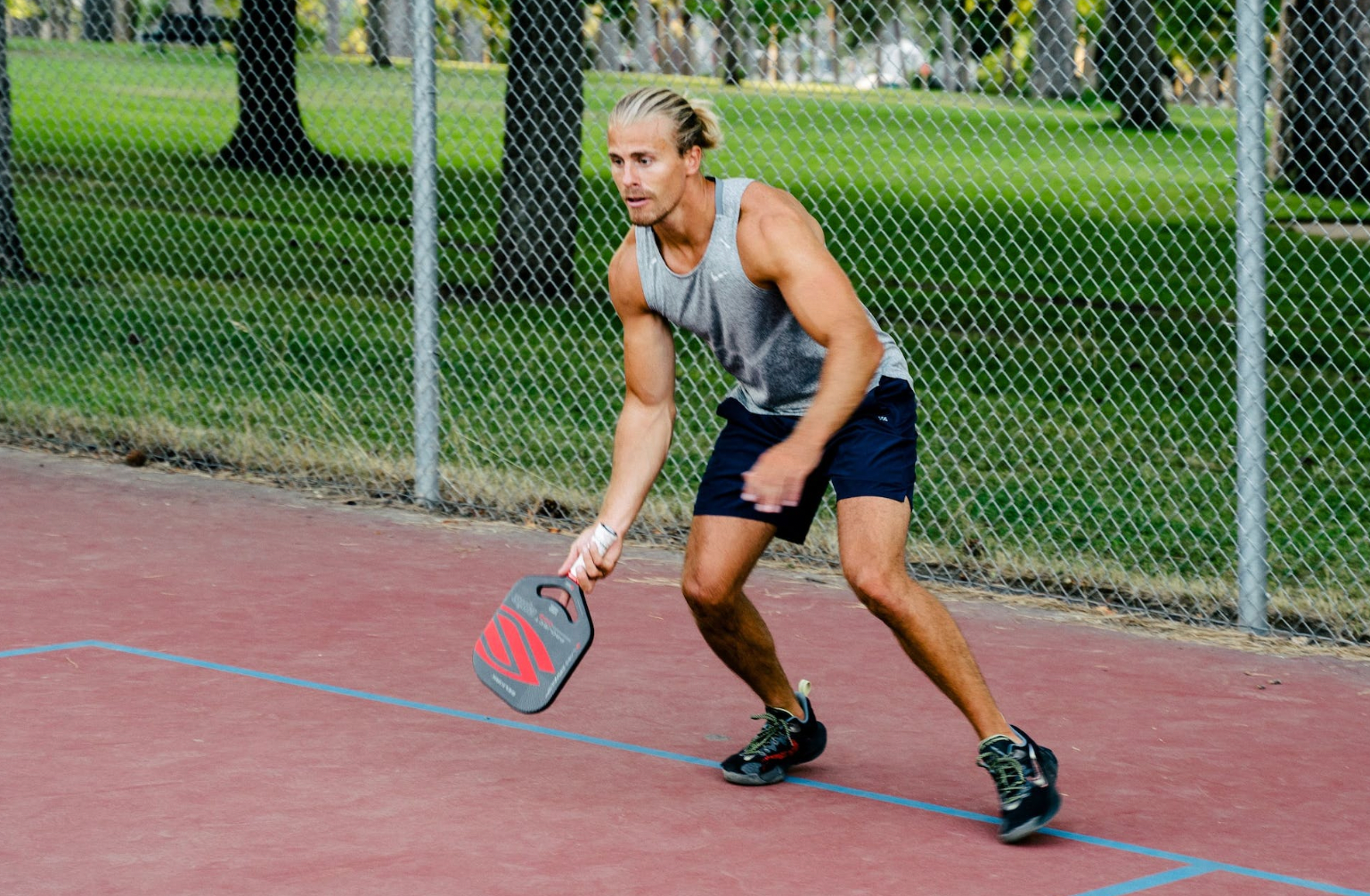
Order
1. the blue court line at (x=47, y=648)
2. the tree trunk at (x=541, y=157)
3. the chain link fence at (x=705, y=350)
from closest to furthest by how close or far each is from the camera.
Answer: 1. the blue court line at (x=47, y=648)
2. the chain link fence at (x=705, y=350)
3. the tree trunk at (x=541, y=157)

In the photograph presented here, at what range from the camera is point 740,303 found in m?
4.50

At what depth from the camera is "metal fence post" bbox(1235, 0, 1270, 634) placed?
6.25 metres

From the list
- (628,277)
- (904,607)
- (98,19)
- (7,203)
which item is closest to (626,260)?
(628,277)

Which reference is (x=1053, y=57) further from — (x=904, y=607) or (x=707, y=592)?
(x=904, y=607)

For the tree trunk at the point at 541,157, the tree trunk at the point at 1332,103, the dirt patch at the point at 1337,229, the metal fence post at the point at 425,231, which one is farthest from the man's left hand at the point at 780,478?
the tree trunk at the point at 1332,103

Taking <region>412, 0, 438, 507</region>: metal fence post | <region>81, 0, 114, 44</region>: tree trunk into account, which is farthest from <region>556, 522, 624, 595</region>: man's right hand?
<region>81, 0, 114, 44</region>: tree trunk

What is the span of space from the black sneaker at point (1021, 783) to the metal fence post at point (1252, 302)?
2.43 meters

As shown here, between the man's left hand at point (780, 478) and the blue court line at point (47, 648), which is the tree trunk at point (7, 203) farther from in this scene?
the man's left hand at point (780, 478)

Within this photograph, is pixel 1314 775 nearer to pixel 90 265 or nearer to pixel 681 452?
pixel 681 452

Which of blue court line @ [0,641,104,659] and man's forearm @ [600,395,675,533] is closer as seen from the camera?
man's forearm @ [600,395,675,533]

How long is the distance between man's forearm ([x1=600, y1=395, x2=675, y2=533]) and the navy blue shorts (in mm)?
145

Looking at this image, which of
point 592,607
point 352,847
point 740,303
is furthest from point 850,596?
Answer: point 352,847

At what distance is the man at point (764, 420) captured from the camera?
4.28m

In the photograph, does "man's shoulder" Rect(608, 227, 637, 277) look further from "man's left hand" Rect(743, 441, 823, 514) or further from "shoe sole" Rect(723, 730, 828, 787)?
"shoe sole" Rect(723, 730, 828, 787)
